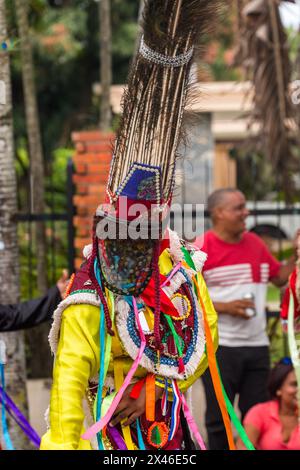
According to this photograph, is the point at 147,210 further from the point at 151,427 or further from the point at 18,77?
the point at 18,77

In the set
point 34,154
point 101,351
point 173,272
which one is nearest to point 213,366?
point 173,272

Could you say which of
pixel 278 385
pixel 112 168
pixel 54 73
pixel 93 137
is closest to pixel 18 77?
pixel 54 73

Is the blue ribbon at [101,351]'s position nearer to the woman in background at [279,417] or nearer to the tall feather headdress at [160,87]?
the tall feather headdress at [160,87]

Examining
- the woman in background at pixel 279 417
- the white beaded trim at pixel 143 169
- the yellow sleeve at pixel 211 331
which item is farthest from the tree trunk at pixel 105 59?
the white beaded trim at pixel 143 169

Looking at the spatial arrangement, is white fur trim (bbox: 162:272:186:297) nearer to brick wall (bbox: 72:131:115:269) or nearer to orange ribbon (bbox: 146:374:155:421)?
orange ribbon (bbox: 146:374:155:421)

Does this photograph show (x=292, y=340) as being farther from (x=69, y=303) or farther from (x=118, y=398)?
(x=69, y=303)

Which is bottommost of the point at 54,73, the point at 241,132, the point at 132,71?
the point at 132,71

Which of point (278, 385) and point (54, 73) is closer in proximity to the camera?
point (278, 385)

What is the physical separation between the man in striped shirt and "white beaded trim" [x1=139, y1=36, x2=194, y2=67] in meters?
2.46

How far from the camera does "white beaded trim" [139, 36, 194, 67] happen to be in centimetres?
274

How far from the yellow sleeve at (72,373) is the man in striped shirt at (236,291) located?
7.51 ft

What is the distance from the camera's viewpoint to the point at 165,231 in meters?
2.99

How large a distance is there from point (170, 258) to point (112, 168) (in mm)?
524
